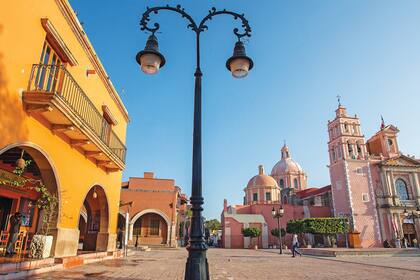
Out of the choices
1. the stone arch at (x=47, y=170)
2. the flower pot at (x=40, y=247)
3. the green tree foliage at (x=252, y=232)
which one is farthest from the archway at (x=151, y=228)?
the flower pot at (x=40, y=247)

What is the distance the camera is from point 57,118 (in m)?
7.57

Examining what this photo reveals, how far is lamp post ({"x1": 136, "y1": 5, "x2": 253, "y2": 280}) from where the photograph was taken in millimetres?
4047

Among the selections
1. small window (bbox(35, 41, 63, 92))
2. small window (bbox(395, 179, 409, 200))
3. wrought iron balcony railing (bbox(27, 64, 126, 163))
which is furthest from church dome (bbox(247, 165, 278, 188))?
small window (bbox(35, 41, 63, 92))

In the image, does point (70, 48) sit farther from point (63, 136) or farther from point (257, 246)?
point (257, 246)

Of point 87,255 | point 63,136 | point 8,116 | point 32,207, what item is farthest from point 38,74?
point 32,207

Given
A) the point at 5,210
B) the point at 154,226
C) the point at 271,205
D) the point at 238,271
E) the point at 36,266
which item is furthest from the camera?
the point at 271,205

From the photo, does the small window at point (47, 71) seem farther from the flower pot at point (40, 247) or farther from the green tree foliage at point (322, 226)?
the green tree foliage at point (322, 226)

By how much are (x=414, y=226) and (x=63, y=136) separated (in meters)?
42.0

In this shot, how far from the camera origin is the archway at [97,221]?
12734mm

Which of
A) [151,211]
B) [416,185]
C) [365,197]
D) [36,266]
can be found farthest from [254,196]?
[36,266]

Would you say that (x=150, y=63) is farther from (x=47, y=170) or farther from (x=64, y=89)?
(x=47, y=170)

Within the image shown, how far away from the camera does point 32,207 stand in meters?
12.5

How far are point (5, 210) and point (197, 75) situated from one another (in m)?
10.4

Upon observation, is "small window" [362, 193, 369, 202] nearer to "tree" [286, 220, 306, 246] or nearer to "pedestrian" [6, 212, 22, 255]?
"tree" [286, 220, 306, 246]
